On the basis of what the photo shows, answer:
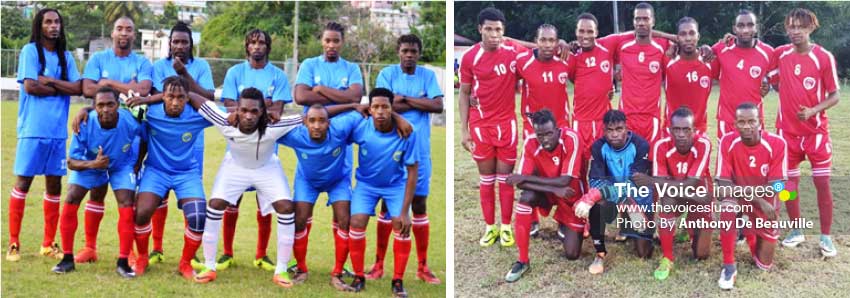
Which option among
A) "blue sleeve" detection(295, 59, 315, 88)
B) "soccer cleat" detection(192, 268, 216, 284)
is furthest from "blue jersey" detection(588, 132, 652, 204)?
"soccer cleat" detection(192, 268, 216, 284)

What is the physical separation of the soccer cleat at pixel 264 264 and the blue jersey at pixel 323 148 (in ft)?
2.52

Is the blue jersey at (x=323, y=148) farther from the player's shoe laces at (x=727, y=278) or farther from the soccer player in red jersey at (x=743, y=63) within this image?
the player's shoe laces at (x=727, y=278)

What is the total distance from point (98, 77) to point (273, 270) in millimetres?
1622

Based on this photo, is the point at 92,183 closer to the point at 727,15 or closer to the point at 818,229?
the point at 727,15

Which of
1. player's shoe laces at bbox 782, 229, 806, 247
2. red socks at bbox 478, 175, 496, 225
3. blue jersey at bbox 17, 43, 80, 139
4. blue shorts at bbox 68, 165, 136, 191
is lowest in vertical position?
player's shoe laces at bbox 782, 229, 806, 247

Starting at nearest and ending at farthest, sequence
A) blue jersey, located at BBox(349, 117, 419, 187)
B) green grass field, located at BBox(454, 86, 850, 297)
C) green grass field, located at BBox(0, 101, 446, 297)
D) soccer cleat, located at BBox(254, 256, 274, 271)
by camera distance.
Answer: green grass field, located at BBox(0, 101, 446, 297) < green grass field, located at BBox(454, 86, 850, 297) < blue jersey, located at BBox(349, 117, 419, 187) < soccer cleat, located at BBox(254, 256, 274, 271)

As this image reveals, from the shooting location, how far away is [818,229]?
512 centimetres

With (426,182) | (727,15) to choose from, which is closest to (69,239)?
(426,182)

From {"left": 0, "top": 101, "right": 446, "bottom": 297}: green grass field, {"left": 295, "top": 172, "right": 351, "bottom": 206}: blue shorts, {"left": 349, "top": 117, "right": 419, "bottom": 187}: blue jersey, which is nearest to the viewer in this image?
{"left": 0, "top": 101, "right": 446, "bottom": 297}: green grass field

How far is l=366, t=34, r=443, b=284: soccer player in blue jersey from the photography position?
5.25m

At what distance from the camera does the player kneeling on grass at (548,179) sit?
16.9 feet

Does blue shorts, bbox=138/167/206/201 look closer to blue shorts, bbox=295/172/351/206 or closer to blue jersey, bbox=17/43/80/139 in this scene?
blue shorts, bbox=295/172/351/206

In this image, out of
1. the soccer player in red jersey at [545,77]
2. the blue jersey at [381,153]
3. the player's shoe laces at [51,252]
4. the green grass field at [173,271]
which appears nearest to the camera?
the green grass field at [173,271]

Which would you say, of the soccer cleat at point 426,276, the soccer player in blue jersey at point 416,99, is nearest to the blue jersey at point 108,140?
the soccer player in blue jersey at point 416,99
